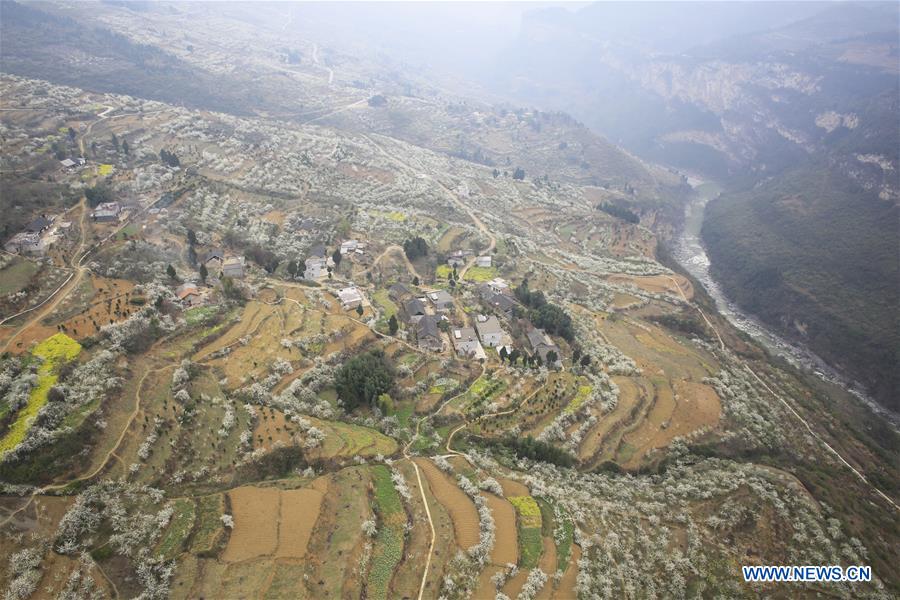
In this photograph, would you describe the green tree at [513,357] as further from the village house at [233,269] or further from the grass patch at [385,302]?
the village house at [233,269]

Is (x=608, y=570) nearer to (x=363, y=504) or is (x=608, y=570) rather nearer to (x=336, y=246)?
(x=363, y=504)

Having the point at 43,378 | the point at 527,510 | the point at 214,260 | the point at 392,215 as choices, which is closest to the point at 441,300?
the point at 214,260

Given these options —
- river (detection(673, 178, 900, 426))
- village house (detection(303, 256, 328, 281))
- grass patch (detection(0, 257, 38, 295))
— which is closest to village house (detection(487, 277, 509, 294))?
village house (detection(303, 256, 328, 281))

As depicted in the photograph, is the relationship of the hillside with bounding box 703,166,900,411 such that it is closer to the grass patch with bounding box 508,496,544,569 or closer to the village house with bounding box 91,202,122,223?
the grass patch with bounding box 508,496,544,569

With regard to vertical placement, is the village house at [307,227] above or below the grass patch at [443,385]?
above

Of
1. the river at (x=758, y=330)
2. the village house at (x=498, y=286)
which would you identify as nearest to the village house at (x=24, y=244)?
the village house at (x=498, y=286)

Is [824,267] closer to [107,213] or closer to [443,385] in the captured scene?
[443,385]
